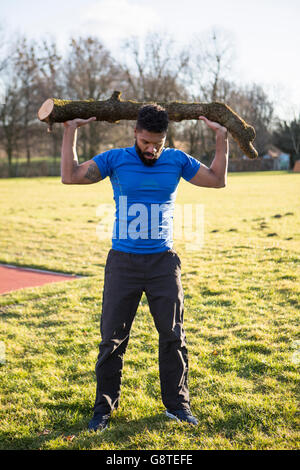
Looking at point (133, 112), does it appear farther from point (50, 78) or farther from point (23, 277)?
point (50, 78)

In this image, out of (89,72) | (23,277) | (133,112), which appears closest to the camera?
(133,112)

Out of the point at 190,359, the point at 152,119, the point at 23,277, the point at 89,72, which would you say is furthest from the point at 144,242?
the point at 89,72

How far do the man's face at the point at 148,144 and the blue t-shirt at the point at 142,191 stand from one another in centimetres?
6

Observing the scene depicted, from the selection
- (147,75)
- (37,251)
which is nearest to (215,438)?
(37,251)

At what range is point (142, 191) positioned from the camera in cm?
296

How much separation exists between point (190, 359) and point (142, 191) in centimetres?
198

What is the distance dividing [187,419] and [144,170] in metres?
1.77

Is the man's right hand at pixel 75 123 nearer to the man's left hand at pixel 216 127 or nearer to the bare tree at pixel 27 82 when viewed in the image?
the man's left hand at pixel 216 127

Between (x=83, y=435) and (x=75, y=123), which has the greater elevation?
(x=75, y=123)

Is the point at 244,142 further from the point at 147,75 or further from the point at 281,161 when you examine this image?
the point at 281,161

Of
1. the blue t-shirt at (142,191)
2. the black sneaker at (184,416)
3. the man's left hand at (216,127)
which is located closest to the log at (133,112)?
the man's left hand at (216,127)

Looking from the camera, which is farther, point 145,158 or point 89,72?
point 89,72

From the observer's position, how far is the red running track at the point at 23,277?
719 cm

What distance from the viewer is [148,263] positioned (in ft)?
9.84
